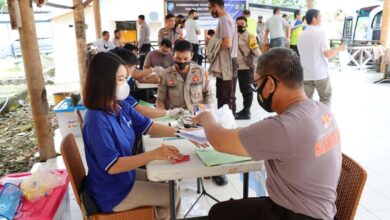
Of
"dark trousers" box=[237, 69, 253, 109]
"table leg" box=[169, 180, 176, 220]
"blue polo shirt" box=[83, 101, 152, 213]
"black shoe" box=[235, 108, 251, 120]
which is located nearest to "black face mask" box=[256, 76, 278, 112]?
"table leg" box=[169, 180, 176, 220]

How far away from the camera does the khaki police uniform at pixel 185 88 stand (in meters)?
2.81

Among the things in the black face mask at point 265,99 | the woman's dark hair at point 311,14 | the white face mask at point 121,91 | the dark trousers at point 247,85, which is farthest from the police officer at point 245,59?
the black face mask at point 265,99

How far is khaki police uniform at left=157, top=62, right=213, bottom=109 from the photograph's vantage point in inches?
111

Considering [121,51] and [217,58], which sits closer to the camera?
[121,51]

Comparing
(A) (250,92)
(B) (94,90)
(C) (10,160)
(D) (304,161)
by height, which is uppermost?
(B) (94,90)

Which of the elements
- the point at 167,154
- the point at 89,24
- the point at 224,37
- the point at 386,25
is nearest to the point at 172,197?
the point at 167,154

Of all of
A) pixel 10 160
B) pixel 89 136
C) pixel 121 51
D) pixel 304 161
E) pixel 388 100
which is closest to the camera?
pixel 304 161

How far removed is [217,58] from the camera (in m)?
4.11

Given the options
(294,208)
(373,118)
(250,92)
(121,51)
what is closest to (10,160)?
(121,51)

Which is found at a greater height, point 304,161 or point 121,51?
point 121,51

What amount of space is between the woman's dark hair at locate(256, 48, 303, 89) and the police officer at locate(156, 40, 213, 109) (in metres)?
1.55

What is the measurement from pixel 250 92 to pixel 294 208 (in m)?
3.74

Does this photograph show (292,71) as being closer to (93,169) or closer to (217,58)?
(93,169)

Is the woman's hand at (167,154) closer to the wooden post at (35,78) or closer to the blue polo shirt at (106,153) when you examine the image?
the blue polo shirt at (106,153)
